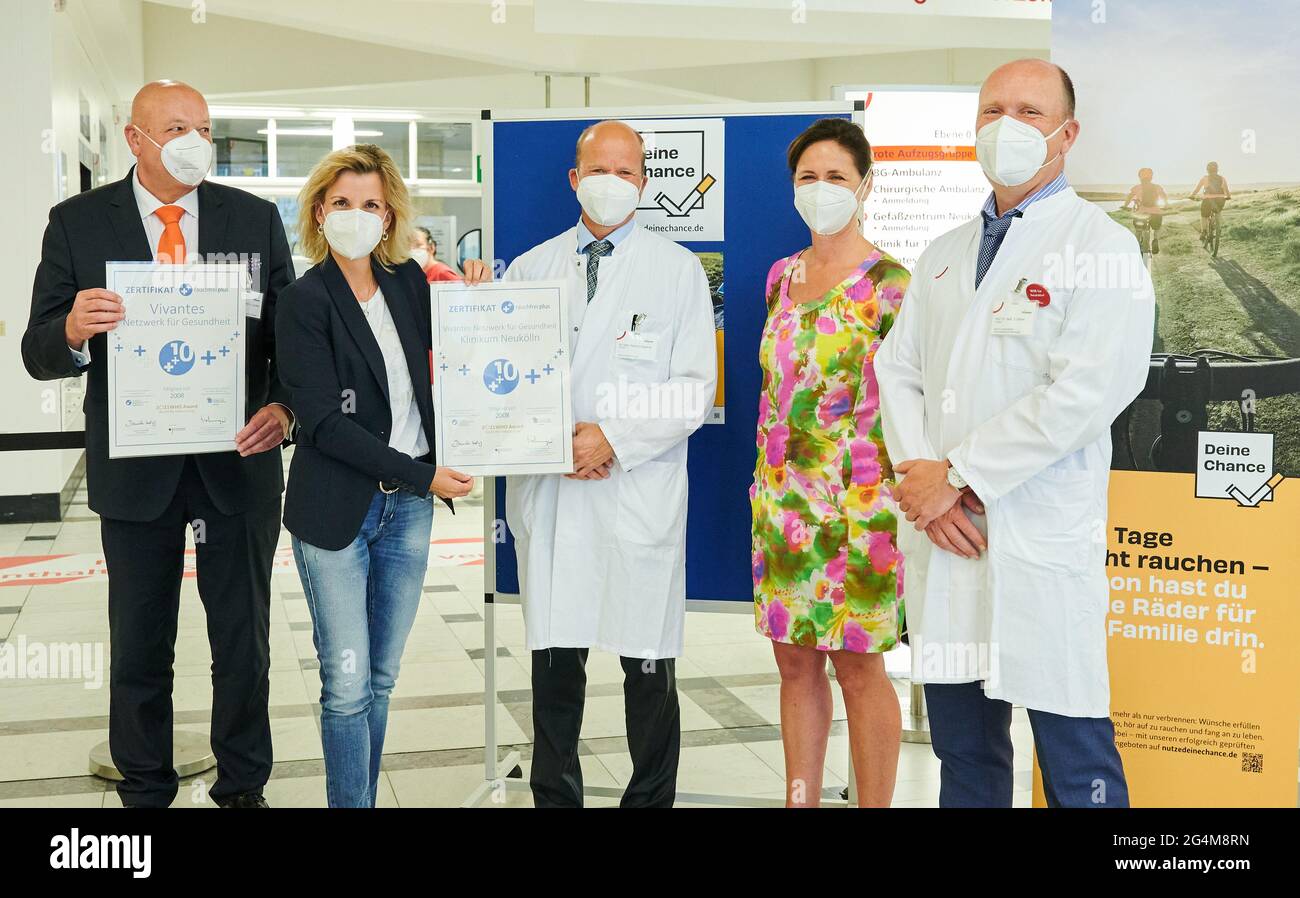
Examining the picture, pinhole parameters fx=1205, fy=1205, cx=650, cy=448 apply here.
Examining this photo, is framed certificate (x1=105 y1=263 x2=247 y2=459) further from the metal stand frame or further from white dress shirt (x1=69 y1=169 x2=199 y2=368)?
the metal stand frame

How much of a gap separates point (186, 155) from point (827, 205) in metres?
1.64

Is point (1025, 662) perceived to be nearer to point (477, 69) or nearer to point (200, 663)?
point (200, 663)

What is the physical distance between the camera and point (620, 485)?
122 inches

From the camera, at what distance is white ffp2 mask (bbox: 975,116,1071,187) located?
2484 mm

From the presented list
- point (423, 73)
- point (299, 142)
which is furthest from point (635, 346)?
point (299, 142)

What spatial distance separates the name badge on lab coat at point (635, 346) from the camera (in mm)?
3061

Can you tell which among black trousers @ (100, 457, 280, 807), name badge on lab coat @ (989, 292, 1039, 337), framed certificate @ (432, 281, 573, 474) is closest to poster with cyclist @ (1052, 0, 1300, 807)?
name badge on lab coat @ (989, 292, 1039, 337)

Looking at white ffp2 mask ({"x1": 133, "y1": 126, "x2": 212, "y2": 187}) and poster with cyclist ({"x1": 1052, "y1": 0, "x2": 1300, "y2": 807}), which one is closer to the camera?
poster with cyclist ({"x1": 1052, "y1": 0, "x2": 1300, "y2": 807})

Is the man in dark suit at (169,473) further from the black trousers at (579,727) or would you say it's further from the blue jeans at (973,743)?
the blue jeans at (973,743)

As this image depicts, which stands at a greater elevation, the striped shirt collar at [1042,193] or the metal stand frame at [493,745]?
the striped shirt collar at [1042,193]

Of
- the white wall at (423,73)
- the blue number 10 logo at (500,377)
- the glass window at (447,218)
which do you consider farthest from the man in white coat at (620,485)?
the glass window at (447,218)

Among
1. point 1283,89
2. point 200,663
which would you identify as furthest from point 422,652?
A: point 1283,89

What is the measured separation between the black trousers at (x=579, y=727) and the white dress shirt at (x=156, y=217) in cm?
145

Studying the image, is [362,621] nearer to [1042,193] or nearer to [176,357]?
[176,357]
